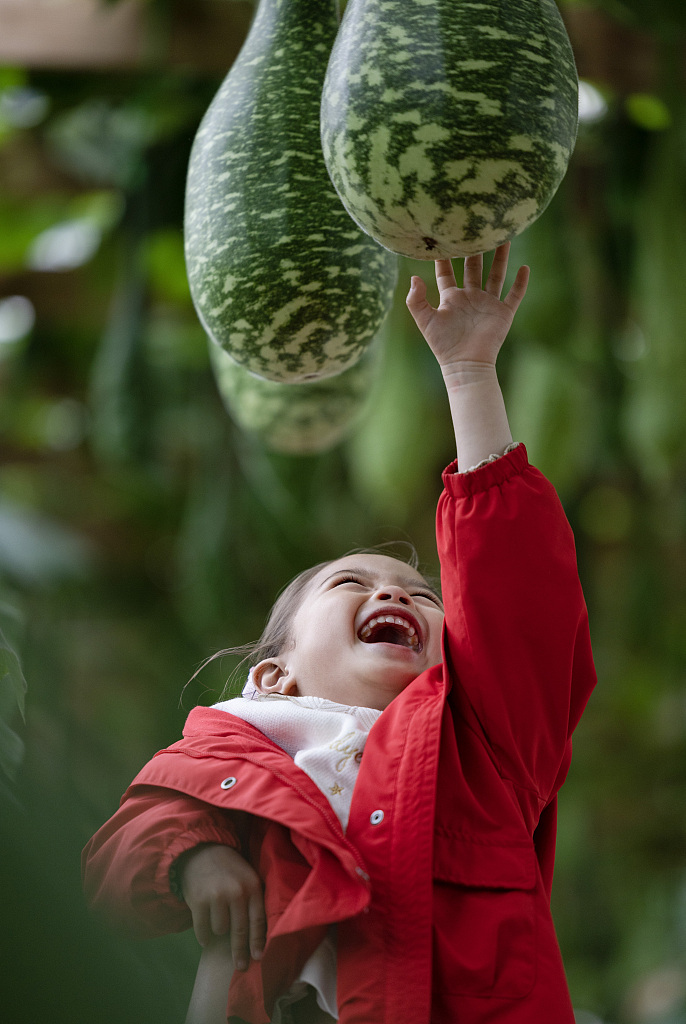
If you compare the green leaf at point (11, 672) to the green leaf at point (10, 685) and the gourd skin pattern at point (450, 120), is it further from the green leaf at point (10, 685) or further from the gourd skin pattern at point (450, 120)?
the gourd skin pattern at point (450, 120)

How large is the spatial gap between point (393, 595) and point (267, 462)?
1020mm

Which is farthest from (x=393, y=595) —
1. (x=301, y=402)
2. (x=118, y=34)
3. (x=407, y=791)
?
(x=118, y=34)

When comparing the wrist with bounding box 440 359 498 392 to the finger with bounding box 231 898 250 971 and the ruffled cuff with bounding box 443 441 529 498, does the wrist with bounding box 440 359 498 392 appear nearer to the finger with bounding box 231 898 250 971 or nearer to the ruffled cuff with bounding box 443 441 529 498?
the ruffled cuff with bounding box 443 441 529 498

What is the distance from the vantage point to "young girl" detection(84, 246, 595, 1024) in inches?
15.5

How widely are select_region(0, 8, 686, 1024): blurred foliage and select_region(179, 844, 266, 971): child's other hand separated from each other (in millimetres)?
17

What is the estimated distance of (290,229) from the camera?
0.57m

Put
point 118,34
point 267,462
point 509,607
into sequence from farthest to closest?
point 267,462 → point 118,34 → point 509,607

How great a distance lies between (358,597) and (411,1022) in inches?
8.3

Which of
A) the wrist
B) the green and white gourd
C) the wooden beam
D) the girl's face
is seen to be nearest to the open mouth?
the girl's face

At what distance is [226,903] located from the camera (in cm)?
39

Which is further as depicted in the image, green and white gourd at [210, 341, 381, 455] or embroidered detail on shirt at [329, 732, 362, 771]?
green and white gourd at [210, 341, 381, 455]

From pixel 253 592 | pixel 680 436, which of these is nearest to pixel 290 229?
pixel 680 436

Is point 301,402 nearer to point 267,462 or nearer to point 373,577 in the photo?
point 373,577

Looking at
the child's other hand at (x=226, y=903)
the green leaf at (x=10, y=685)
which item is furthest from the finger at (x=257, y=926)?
the green leaf at (x=10, y=685)
